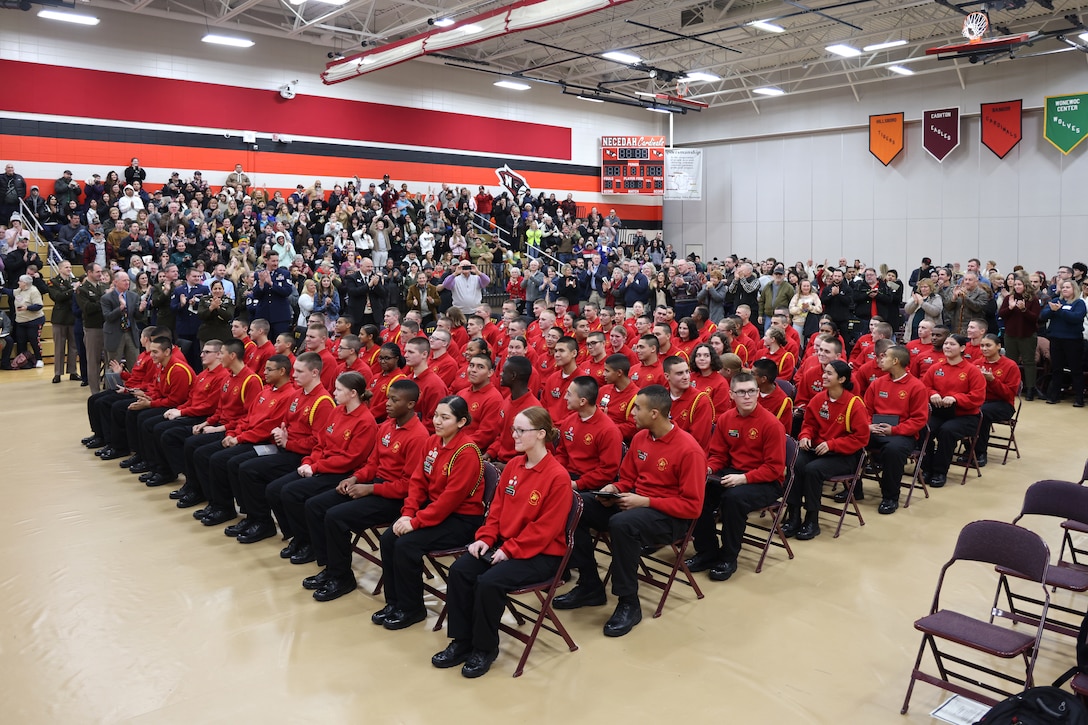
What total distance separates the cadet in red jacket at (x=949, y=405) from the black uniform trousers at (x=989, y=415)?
0.20m

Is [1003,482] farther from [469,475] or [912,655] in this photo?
[469,475]

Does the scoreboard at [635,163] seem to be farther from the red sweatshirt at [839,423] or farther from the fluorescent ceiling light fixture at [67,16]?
the red sweatshirt at [839,423]

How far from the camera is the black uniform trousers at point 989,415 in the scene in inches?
323

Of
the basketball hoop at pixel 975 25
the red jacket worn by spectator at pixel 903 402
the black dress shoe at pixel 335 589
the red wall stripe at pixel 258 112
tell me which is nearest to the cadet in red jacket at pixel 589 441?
the black dress shoe at pixel 335 589

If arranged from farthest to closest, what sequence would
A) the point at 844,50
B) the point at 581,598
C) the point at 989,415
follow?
the point at 844,50
the point at 989,415
the point at 581,598

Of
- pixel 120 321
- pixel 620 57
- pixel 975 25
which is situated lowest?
pixel 120 321

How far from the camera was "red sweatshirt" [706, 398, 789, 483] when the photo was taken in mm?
5711

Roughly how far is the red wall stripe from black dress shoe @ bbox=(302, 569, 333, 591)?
1685 centimetres

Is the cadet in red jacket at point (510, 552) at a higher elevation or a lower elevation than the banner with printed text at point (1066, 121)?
lower

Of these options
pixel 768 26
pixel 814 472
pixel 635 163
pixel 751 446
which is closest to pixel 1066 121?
pixel 768 26

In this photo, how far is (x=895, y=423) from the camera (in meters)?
7.17

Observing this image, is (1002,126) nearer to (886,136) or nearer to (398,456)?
(886,136)

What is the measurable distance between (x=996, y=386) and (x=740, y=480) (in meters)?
4.42

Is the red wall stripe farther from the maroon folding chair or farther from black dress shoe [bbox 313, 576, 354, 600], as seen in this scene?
the maroon folding chair
